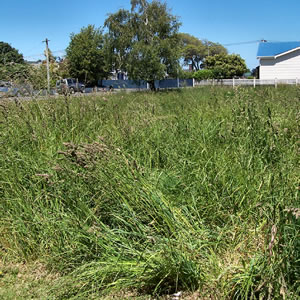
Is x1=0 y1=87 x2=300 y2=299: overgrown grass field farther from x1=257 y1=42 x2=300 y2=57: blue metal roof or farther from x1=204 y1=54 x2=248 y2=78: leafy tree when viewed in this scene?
x1=204 y1=54 x2=248 y2=78: leafy tree

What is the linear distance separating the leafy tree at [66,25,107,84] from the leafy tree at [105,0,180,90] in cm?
1925

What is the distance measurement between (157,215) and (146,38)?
77.9 feet

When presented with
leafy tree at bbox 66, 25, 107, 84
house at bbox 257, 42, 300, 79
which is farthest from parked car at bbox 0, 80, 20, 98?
leafy tree at bbox 66, 25, 107, 84

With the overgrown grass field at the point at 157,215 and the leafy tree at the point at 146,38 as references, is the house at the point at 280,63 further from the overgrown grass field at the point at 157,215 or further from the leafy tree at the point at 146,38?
the overgrown grass field at the point at 157,215

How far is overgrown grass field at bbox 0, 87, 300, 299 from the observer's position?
7.17 ft

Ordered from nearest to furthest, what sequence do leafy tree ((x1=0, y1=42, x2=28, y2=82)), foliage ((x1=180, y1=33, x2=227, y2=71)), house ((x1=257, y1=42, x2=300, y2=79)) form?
leafy tree ((x1=0, y1=42, x2=28, y2=82))
house ((x1=257, y1=42, x2=300, y2=79))
foliage ((x1=180, y1=33, x2=227, y2=71))

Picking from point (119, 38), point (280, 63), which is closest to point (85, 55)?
point (119, 38)

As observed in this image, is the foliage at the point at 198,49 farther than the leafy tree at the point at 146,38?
Yes

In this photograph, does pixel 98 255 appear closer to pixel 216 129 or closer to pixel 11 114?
pixel 216 129

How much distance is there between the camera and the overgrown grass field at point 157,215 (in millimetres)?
2186

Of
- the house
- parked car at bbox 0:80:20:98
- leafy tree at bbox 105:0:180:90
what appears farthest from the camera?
the house

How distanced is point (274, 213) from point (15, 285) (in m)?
1.93

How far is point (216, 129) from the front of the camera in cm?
420

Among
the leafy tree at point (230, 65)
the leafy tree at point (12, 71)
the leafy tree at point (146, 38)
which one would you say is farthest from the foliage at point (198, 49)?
the leafy tree at point (12, 71)
